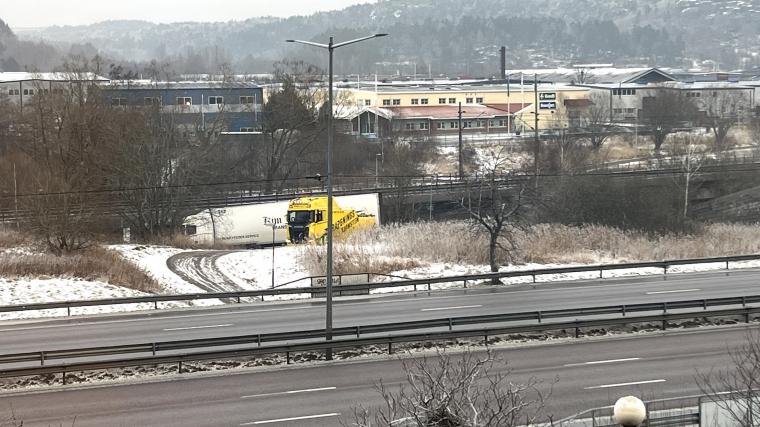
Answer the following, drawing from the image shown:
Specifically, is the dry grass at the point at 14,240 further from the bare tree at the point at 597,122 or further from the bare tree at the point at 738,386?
the bare tree at the point at 597,122

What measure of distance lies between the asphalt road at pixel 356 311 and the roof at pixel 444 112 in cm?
6026

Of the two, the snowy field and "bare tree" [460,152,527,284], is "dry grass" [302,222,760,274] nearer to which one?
"bare tree" [460,152,527,284]

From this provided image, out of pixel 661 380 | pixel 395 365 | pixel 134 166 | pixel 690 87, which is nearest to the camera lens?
pixel 661 380

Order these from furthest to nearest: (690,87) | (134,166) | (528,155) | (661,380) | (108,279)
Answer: (690,87) → (528,155) → (134,166) → (108,279) → (661,380)

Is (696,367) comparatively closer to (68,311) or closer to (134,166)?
(68,311)

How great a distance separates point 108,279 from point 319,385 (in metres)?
16.1

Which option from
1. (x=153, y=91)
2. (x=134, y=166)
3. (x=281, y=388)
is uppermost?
(x=153, y=91)

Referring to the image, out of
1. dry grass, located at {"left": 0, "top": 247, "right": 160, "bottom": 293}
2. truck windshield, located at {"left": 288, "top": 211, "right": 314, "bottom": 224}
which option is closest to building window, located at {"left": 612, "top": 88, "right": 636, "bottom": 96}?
truck windshield, located at {"left": 288, "top": 211, "right": 314, "bottom": 224}

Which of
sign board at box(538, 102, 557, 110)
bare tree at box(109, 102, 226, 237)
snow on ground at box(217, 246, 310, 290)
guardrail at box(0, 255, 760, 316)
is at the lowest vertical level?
snow on ground at box(217, 246, 310, 290)

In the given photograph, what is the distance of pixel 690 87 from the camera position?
4141 inches

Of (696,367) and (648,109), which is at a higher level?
(648,109)

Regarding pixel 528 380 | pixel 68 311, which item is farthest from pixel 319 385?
pixel 68 311

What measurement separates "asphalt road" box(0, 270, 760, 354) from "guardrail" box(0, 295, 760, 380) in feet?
8.32

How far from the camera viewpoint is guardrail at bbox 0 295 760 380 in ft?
59.6
